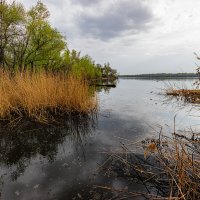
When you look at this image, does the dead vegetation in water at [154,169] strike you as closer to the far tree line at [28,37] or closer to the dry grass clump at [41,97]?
the dry grass clump at [41,97]

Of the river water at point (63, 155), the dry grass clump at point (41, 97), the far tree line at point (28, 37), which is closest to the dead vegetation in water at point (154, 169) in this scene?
the river water at point (63, 155)

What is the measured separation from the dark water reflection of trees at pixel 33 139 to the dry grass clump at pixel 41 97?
73cm

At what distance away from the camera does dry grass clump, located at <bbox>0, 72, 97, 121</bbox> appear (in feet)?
24.9

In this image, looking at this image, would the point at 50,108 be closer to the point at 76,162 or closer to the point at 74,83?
the point at 74,83

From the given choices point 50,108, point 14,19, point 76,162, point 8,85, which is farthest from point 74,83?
point 14,19

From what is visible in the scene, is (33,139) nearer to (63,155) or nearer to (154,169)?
(63,155)

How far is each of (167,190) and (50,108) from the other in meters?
6.25

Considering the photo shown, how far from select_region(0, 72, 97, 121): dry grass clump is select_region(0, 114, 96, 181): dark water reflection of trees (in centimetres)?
73

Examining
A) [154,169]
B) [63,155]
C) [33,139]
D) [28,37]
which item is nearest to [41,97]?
[33,139]

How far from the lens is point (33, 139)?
570 centimetres

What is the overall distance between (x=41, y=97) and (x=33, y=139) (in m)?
2.56

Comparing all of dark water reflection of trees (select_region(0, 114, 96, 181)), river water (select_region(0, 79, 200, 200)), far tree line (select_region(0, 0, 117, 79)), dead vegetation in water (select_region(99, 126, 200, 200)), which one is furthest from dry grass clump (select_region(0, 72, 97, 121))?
far tree line (select_region(0, 0, 117, 79))

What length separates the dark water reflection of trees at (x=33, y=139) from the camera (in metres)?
4.38

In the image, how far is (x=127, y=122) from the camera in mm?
7582
